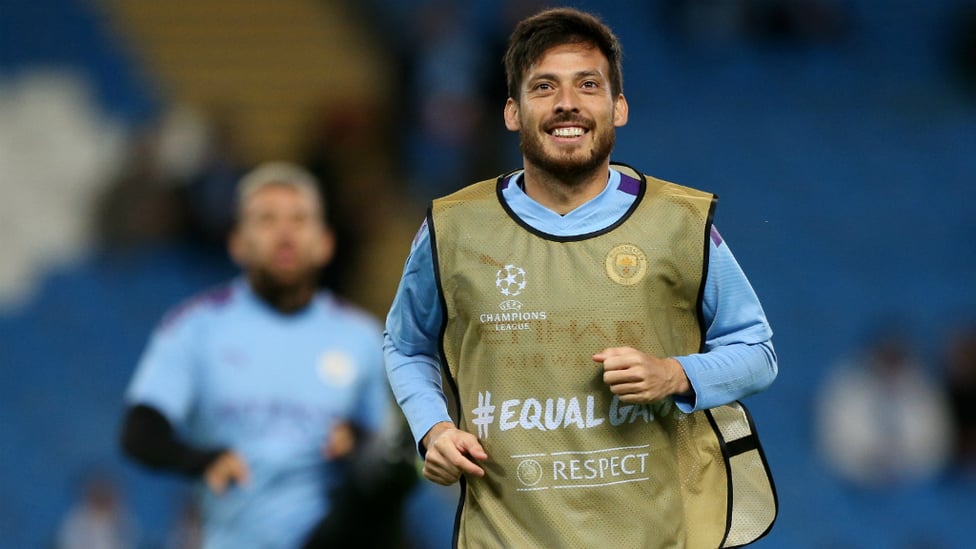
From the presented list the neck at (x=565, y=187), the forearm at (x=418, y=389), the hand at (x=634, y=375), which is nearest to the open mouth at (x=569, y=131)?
the neck at (x=565, y=187)

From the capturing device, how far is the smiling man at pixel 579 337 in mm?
3729

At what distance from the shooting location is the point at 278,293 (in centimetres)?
634

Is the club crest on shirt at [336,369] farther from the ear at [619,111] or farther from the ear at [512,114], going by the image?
the ear at [619,111]

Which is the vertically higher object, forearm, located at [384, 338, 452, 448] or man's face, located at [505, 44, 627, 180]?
man's face, located at [505, 44, 627, 180]

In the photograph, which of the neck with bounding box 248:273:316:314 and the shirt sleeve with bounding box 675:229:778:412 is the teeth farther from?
the neck with bounding box 248:273:316:314

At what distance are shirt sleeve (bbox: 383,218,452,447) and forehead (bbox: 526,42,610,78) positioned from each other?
0.48 meters

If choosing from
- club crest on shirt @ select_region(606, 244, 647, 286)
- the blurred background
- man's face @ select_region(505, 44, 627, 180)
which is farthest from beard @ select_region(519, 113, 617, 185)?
the blurred background

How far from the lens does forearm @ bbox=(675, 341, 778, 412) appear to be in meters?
3.66

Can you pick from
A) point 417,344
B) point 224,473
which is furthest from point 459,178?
point 417,344

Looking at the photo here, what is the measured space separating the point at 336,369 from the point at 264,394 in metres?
0.31

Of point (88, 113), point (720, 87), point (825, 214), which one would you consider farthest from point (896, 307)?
point (88, 113)

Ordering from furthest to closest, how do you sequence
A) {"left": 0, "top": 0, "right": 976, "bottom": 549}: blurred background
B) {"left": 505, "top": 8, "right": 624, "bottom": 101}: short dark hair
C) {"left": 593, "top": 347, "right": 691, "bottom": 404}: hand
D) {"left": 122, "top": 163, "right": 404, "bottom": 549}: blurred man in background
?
{"left": 0, "top": 0, "right": 976, "bottom": 549}: blurred background, {"left": 122, "top": 163, "right": 404, "bottom": 549}: blurred man in background, {"left": 505, "top": 8, "right": 624, "bottom": 101}: short dark hair, {"left": 593, "top": 347, "right": 691, "bottom": 404}: hand

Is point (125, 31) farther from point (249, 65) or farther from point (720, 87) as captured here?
point (720, 87)

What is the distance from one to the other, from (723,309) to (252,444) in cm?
268
